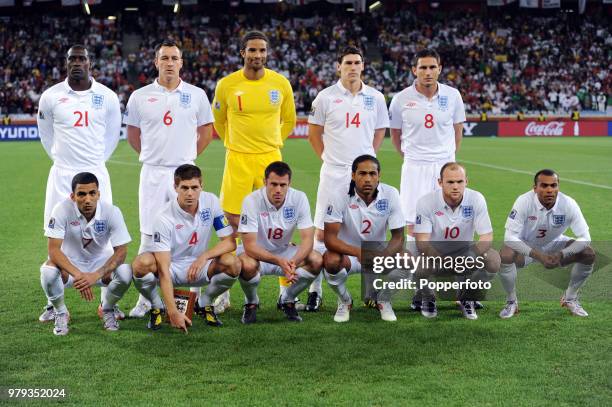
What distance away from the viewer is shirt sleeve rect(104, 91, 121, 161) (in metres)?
6.37

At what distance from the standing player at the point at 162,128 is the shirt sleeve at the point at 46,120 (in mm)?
646

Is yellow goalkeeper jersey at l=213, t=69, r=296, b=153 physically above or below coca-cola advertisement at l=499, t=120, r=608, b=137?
above

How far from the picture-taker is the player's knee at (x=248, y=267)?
18.8 ft

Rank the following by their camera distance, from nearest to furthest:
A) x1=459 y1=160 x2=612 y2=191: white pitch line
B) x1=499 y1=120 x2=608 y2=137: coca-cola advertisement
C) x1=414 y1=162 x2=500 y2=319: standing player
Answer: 1. x1=414 y1=162 x2=500 y2=319: standing player
2. x1=459 y1=160 x2=612 y2=191: white pitch line
3. x1=499 y1=120 x2=608 y2=137: coca-cola advertisement

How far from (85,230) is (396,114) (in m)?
2.93

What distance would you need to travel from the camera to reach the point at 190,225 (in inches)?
228

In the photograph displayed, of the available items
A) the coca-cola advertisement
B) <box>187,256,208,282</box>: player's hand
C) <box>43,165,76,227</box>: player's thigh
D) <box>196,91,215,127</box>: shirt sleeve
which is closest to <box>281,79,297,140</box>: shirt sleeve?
<box>196,91,215,127</box>: shirt sleeve

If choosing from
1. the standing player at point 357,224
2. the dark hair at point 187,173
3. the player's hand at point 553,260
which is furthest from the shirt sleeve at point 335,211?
the player's hand at point 553,260

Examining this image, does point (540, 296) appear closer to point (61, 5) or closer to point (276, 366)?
point (276, 366)

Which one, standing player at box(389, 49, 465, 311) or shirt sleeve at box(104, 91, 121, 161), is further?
standing player at box(389, 49, 465, 311)

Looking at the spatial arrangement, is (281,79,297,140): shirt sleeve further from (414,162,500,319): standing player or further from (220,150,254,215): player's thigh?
(414,162,500,319): standing player

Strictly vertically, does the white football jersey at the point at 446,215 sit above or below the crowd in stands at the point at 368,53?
below

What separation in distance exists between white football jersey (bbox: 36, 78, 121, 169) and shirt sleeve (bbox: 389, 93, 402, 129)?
8.24ft

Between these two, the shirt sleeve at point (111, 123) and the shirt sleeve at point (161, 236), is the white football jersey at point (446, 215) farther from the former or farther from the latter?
Result: the shirt sleeve at point (111, 123)
